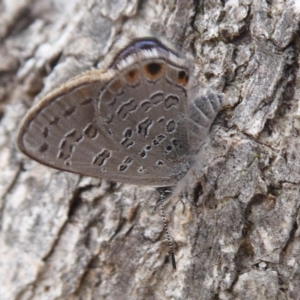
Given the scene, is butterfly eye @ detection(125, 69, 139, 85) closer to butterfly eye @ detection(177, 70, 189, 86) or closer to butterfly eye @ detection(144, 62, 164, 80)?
butterfly eye @ detection(144, 62, 164, 80)

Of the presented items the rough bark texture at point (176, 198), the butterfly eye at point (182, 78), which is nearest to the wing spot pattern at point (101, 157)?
the rough bark texture at point (176, 198)

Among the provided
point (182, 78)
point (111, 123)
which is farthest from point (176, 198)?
point (182, 78)

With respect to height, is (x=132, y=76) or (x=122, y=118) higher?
(x=132, y=76)

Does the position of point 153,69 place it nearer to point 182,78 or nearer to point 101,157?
point 182,78

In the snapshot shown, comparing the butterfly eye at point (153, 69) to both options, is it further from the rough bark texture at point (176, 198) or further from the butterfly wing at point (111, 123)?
the rough bark texture at point (176, 198)

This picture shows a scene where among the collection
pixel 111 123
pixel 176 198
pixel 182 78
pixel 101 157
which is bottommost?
pixel 176 198

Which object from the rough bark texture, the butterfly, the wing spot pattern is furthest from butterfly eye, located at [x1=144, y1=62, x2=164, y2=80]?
the wing spot pattern
